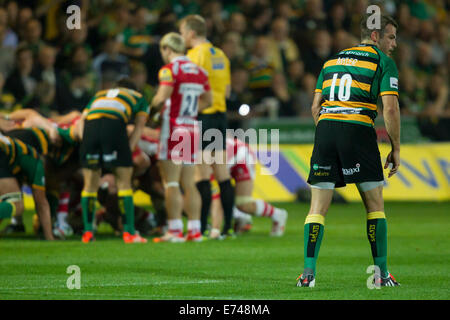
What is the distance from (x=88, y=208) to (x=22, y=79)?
5652 millimetres


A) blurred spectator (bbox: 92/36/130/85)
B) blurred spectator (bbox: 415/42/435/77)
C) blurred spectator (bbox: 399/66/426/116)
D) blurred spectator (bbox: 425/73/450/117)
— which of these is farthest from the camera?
blurred spectator (bbox: 415/42/435/77)

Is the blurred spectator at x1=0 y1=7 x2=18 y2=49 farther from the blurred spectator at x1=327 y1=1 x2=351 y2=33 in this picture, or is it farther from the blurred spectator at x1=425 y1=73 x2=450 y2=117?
the blurred spectator at x1=425 y1=73 x2=450 y2=117

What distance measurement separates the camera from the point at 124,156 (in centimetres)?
1174

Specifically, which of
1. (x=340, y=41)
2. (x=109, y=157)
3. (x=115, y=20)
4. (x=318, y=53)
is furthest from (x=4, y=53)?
(x=340, y=41)

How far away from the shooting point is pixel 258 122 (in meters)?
19.2

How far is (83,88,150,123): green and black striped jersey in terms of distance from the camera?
11.8 metres

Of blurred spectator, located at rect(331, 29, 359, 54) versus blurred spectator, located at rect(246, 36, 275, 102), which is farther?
blurred spectator, located at rect(331, 29, 359, 54)

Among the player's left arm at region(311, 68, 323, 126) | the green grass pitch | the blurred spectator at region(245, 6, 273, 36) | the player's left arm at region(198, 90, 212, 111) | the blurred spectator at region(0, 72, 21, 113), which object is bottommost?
the green grass pitch

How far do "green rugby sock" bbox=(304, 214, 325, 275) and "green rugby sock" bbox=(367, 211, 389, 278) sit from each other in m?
0.45

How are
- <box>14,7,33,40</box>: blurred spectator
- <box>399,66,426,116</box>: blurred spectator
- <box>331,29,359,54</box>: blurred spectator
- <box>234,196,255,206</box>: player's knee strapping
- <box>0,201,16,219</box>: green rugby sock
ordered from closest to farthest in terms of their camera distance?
1. <box>0,201,16,219</box>: green rugby sock
2. <box>234,196,255,206</box>: player's knee strapping
3. <box>14,7,33,40</box>: blurred spectator
4. <box>331,29,359,54</box>: blurred spectator
5. <box>399,66,426,116</box>: blurred spectator

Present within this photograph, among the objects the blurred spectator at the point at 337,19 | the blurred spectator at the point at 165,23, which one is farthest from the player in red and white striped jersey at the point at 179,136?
the blurred spectator at the point at 337,19

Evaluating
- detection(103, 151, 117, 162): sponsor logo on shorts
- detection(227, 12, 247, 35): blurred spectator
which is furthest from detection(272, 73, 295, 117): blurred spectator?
detection(103, 151, 117, 162): sponsor logo on shorts

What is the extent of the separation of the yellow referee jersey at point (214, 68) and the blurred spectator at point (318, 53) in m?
9.17
